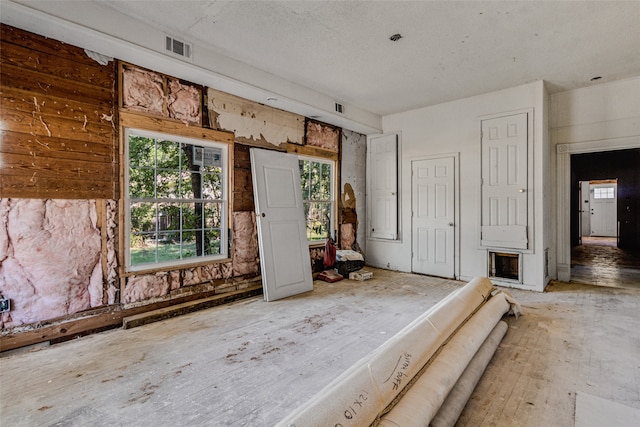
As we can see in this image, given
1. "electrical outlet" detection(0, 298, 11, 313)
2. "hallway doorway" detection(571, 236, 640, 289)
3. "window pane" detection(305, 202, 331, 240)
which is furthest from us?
"window pane" detection(305, 202, 331, 240)

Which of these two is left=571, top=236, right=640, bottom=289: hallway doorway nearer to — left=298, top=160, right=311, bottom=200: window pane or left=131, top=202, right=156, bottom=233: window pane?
left=298, top=160, right=311, bottom=200: window pane

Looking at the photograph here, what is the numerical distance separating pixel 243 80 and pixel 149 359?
3.27 meters

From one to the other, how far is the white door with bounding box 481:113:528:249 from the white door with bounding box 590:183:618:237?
1138 cm

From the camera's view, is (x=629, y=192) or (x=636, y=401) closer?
(x=636, y=401)

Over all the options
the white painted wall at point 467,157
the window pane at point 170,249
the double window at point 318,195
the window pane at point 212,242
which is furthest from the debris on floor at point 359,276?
the window pane at point 170,249

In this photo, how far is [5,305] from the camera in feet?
8.52

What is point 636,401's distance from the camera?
75.2 inches

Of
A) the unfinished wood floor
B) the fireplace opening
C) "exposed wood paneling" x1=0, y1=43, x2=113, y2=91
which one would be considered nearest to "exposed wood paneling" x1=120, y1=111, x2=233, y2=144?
"exposed wood paneling" x1=0, y1=43, x2=113, y2=91

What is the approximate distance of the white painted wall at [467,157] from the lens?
14.9 feet

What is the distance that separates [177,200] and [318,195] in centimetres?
262

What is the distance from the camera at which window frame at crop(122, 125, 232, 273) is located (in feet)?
10.7

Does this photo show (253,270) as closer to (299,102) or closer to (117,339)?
(117,339)

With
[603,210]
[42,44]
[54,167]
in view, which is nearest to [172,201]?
[54,167]

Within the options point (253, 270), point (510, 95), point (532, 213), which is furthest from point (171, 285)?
point (510, 95)
